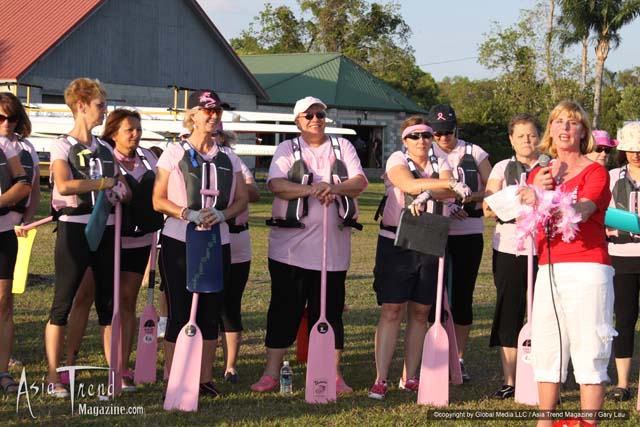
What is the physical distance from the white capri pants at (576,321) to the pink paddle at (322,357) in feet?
5.89

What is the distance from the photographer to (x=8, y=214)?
6.98 meters

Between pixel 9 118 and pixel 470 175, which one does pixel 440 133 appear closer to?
pixel 470 175

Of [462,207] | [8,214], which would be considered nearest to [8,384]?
[8,214]

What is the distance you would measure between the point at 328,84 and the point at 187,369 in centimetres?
4744

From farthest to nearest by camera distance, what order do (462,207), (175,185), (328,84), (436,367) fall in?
(328,84), (462,207), (436,367), (175,185)

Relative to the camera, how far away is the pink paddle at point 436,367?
6.93m

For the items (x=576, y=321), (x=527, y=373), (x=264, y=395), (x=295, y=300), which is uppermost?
(x=576, y=321)

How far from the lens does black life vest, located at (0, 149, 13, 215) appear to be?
271 inches

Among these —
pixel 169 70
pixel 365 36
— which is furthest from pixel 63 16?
pixel 365 36

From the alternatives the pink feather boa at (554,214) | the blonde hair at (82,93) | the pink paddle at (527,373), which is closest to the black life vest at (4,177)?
the blonde hair at (82,93)

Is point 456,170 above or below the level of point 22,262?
above

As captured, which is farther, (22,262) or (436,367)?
(22,262)

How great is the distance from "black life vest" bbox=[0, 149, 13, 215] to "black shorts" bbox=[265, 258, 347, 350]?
197 cm

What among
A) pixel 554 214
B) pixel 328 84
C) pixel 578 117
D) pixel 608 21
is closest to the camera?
pixel 554 214
